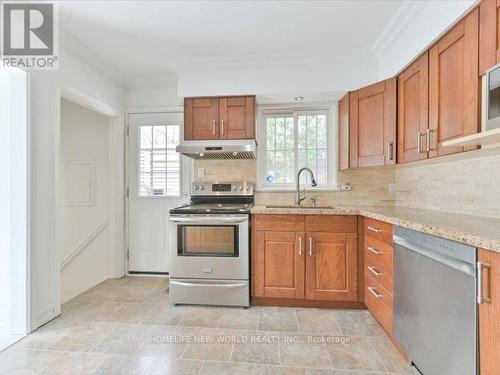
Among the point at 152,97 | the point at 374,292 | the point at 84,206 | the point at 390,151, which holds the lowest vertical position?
the point at 374,292

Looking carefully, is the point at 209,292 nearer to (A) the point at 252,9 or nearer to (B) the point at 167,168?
(B) the point at 167,168

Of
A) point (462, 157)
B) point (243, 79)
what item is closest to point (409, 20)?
point (462, 157)

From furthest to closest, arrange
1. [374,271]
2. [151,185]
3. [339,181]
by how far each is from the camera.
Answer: [151,185], [339,181], [374,271]

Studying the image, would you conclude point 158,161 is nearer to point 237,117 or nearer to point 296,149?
point 237,117

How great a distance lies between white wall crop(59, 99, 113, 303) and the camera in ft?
11.1

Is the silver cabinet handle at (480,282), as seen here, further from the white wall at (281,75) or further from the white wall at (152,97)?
the white wall at (152,97)

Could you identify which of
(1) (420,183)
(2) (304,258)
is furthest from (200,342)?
(1) (420,183)

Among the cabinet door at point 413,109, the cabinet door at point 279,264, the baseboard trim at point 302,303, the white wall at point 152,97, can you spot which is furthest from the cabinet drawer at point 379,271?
the white wall at point 152,97

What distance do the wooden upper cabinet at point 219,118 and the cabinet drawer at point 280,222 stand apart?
2.91 ft

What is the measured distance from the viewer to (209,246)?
2.50 meters

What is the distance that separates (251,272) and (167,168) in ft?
5.62

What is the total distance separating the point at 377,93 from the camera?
8.05ft

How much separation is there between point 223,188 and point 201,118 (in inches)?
33.2

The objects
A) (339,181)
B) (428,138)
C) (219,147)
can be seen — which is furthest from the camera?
(339,181)
